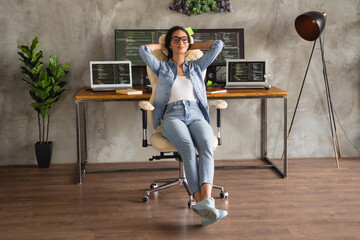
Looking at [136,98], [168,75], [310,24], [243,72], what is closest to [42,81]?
[136,98]

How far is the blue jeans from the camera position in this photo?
323cm

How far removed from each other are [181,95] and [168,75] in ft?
0.63

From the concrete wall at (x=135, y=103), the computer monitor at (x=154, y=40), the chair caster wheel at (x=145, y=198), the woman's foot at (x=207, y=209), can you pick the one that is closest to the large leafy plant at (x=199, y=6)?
the concrete wall at (x=135, y=103)

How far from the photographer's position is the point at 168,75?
3752 mm

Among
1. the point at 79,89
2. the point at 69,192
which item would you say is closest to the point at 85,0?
the point at 79,89

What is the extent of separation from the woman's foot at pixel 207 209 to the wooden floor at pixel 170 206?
10cm

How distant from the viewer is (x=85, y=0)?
455 cm

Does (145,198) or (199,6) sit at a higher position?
(199,6)

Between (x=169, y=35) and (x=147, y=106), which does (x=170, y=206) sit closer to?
(x=147, y=106)

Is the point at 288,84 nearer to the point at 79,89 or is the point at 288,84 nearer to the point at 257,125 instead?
the point at 257,125

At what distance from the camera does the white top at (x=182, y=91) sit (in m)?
3.75

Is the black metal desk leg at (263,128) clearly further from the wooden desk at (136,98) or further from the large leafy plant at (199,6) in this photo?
the large leafy plant at (199,6)

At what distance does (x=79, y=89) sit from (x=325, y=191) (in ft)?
8.24

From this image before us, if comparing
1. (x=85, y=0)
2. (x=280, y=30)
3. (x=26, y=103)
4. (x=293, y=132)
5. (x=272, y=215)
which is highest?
(x=85, y=0)
